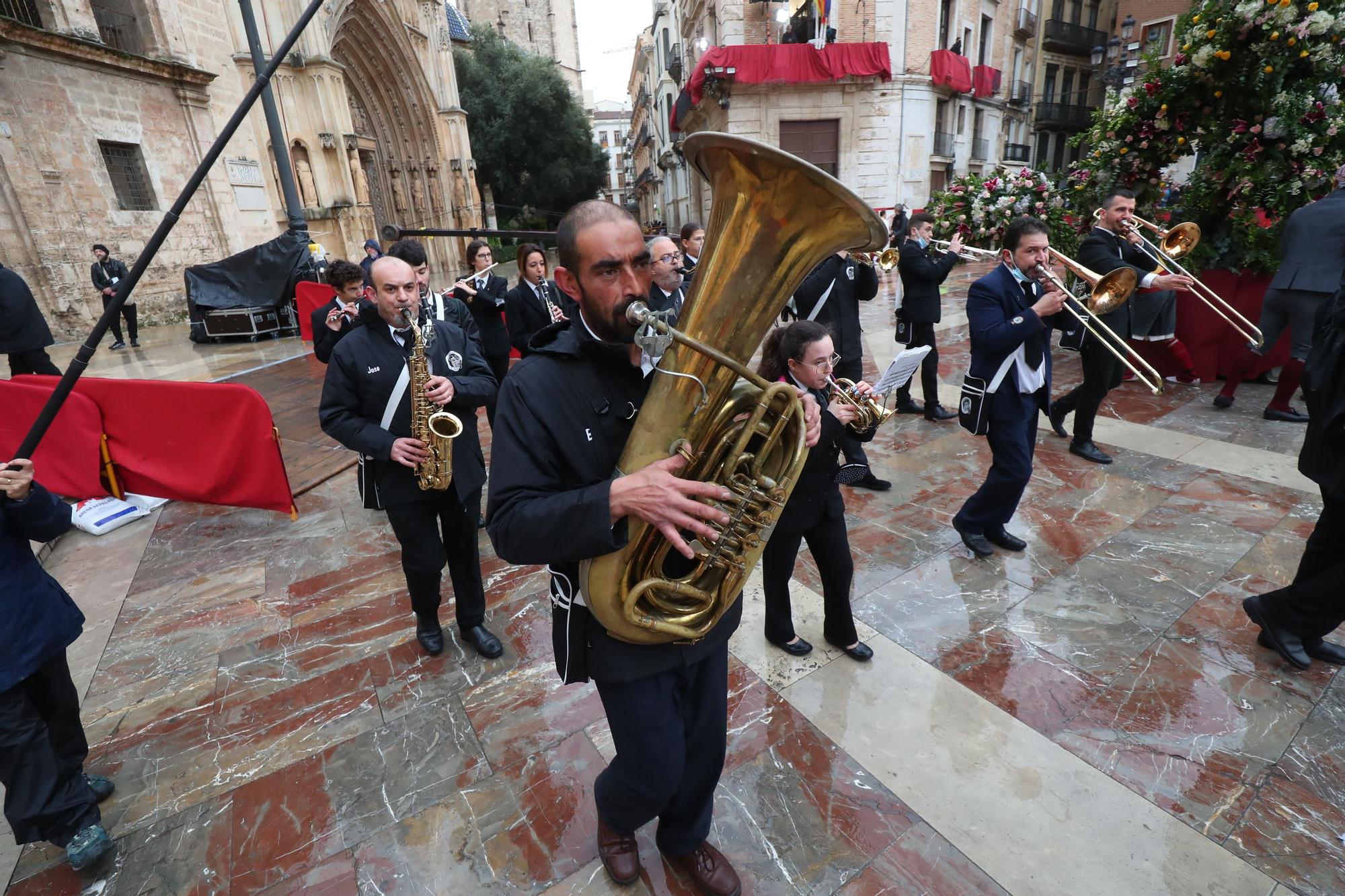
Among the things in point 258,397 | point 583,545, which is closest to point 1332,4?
point 583,545

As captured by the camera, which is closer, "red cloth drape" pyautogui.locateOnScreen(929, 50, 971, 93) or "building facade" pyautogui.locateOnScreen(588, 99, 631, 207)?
"red cloth drape" pyautogui.locateOnScreen(929, 50, 971, 93)

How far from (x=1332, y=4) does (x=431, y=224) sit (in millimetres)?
26370

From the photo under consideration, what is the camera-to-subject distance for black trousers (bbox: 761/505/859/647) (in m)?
2.85

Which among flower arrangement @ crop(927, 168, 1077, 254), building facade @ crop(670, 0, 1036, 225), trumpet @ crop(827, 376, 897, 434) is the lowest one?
trumpet @ crop(827, 376, 897, 434)

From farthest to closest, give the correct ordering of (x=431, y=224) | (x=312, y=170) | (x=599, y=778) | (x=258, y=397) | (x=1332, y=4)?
(x=431, y=224)
(x=312, y=170)
(x=1332, y=4)
(x=258, y=397)
(x=599, y=778)

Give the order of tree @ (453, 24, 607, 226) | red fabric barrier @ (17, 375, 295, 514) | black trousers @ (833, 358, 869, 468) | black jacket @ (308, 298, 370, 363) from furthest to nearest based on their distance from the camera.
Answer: tree @ (453, 24, 607, 226) → red fabric barrier @ (17, 375, 295, 514) → black jacket @ (308, 298, 370, 363) → black trousers @ (833, 358, 869, 468)

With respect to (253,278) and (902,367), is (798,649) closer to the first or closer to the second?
(902,367)

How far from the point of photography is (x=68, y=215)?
1202cm

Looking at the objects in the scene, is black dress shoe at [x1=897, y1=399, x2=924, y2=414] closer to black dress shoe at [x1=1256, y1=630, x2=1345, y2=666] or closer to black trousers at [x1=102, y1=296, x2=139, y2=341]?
black dress shoe at [x1=1256, y1=630, x2=1345, y2=666]

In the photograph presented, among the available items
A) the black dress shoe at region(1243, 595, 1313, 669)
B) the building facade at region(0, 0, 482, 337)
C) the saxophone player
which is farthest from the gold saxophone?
the building facade at region(0, 0, 482, 337)

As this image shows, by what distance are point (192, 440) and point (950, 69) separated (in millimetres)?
25095

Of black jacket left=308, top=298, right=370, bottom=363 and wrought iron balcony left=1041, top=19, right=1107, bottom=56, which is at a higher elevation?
wrought iron balcony left=1041, top=19, right=1107, bottom=56

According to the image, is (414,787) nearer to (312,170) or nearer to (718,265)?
(718,265)

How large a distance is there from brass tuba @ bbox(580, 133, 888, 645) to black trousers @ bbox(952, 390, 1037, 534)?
238 centimetres
